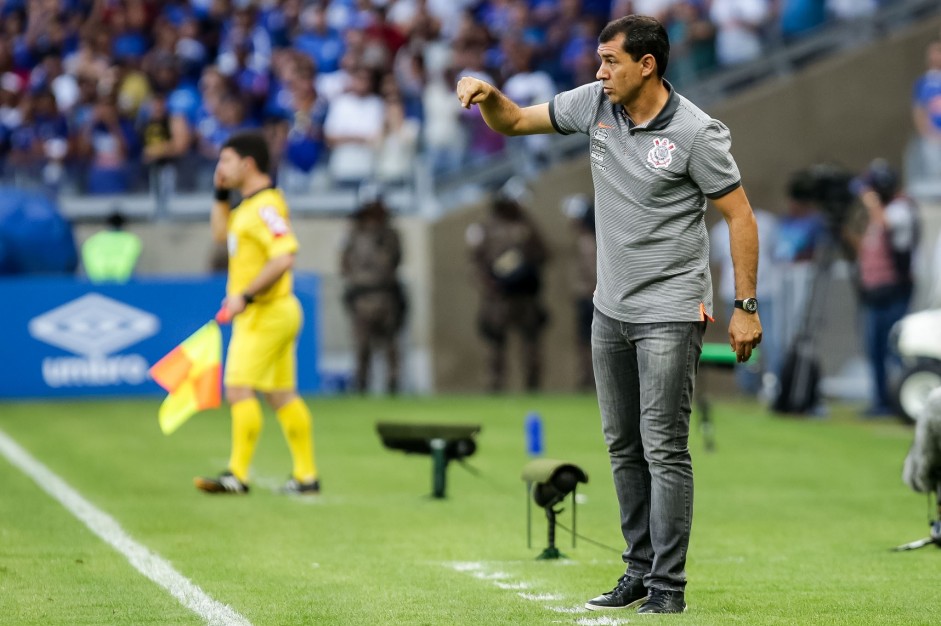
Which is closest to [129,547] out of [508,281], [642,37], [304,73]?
[642,37]

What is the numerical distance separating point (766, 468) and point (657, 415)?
6881 millimetres

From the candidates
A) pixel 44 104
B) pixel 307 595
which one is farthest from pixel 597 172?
pixel 44 104

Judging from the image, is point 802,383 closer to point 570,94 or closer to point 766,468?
point 766,468

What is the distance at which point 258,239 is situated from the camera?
11.0 m

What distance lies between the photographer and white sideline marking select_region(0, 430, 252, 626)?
22.5 feet

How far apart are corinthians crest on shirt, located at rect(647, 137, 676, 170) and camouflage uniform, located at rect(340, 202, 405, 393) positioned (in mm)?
13898

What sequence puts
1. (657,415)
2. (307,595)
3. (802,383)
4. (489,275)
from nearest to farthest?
1. (657,415)
2. (307,595)
3. (802,383)
4. (489,275)

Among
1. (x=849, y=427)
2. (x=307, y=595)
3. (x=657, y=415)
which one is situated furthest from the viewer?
(x=849, y=427)

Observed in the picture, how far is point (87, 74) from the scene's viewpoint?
23406 mm

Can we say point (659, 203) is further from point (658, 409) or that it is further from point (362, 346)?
point (362, 346)

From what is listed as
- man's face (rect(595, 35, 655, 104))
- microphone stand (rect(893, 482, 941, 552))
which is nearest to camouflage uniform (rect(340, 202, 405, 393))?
microphone stand (rect(893, 482, 941, 552))

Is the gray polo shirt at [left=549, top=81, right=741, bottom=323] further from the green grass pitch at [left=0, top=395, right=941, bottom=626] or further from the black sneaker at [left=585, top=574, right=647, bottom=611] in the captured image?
the green grass pitch at [left=0, top=395, right=941, bottom=626]

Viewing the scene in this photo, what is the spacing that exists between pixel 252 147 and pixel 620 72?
480 centimetres

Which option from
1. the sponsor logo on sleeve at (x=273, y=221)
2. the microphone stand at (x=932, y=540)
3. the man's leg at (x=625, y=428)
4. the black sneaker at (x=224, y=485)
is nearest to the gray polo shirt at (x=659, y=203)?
the man's leg at (x=625, y=428)
